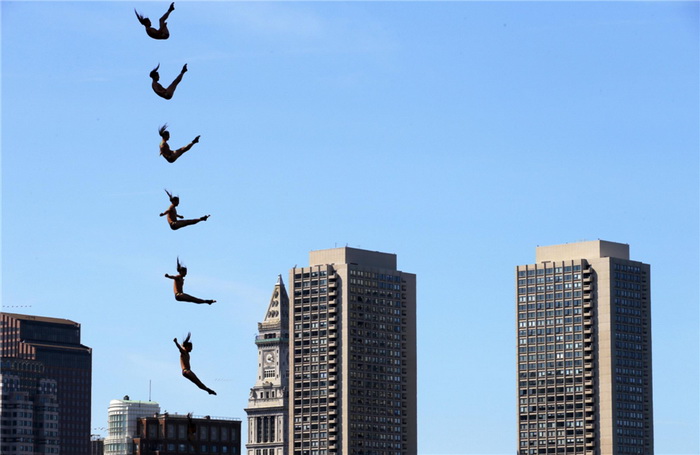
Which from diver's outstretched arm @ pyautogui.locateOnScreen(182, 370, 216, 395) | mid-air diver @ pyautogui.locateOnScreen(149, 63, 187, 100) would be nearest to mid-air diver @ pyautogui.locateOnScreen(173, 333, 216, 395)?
diver's outstretched arm @ pyautogui.locateOnScreen(182, 370, 216, 395)

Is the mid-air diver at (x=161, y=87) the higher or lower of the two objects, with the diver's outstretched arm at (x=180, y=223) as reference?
higher

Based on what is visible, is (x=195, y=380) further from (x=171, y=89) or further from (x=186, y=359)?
(x=171, y=89)

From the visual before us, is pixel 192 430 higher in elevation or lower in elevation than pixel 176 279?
lower

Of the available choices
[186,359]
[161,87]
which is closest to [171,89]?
[161,87]

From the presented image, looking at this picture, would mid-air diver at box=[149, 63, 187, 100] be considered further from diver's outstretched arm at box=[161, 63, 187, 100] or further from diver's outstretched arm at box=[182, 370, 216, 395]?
diver's outstretched arm at box=[182, 370, 216, 395]

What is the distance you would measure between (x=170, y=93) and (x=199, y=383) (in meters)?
→ 12.7

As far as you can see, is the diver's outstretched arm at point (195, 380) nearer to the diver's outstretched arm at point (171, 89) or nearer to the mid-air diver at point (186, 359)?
the mid-air diver at point (186, 359)

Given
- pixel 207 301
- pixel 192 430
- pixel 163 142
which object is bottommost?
pixel 192 430

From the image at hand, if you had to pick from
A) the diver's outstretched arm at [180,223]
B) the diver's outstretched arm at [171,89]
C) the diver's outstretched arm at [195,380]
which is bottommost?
the diver's outstretched arm at [195,380]

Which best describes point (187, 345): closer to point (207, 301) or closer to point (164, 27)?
point (207, 301)

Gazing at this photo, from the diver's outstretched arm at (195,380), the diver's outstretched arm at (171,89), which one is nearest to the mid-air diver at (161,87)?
the diver's outstretched arm at (171,89)

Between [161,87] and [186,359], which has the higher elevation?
[161,87]

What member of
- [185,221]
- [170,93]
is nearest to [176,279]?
[185,221]

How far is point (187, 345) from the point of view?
7769 cm
